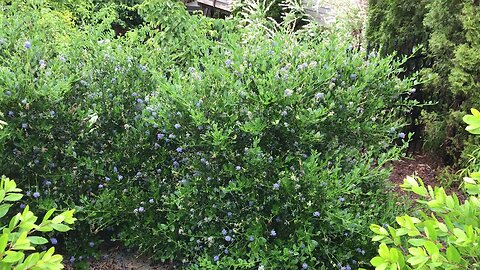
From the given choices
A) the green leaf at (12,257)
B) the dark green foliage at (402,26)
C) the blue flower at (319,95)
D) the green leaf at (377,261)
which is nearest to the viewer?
the green leaf at (12,257)

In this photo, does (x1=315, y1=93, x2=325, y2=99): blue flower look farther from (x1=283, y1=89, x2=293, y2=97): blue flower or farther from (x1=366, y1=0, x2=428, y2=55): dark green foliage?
(x1=366, y1=0, x2=428, y2=55): dark green foliage

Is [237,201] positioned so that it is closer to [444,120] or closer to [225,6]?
[444,120]

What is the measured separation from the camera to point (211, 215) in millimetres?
2631

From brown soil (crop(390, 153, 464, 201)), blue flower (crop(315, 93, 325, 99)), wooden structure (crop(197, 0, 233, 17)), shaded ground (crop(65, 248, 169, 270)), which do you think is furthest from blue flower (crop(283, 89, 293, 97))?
wooden structure (crop(197, 0, 233, 17))

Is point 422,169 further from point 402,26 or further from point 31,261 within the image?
point 31,261

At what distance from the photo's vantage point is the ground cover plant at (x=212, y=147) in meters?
2.54

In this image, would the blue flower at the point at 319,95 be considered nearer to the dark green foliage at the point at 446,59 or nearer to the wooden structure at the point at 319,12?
the dark green foliage at the point at 446,59

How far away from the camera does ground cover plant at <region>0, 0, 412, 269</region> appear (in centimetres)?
254

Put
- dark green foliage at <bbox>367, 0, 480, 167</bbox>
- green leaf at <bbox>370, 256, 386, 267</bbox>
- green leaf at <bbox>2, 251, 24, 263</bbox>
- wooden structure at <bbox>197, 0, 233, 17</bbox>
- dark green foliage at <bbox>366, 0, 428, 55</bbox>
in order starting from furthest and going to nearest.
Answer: wooden structure at <bbox>197, 0, 233, 17</bbox> → dark green foliage at <bbox>366, 0, 428, 55</bbox> → dark green foliage at <bbox>367, 0, 480, 167</bbox> → green leaf at <bbox>370, 256, 386, 267</bbox> → green leaf at <bbox>2, 251, 24, 263</bbox>

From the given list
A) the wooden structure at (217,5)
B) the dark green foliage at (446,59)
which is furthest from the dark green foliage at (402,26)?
the wooden structure at (217,5)

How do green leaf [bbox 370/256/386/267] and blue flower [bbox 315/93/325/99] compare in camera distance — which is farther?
blue flower [bbox 315/93/325/99]

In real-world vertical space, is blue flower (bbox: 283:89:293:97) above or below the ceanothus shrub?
above

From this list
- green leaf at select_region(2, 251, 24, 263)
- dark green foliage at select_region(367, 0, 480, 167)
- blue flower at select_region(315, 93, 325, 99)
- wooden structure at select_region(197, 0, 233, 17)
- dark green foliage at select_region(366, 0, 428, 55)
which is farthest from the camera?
wooden structure at select_region(197, 0, 233, 17)

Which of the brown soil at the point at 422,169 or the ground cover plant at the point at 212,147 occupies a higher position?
the ground cover plant at the point at 212,147
